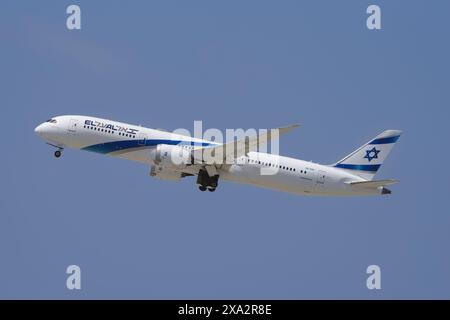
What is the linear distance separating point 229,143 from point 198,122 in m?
4.99

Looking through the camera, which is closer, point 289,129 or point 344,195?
point 289,129

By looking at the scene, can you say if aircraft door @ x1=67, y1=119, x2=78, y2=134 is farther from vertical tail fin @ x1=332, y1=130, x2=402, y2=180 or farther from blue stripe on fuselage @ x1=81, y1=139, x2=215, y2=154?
vertical tail fin @ x1=332, y1=130, x2=402, y2=180

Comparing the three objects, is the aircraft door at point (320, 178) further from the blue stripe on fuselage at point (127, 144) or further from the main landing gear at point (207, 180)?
the blue stripe on fuselage at point (127, 144)

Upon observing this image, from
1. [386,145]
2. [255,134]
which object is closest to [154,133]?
[255,134]

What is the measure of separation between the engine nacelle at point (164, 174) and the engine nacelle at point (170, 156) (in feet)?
2.63

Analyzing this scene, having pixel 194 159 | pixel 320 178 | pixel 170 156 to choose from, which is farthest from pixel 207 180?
pixel 320 178

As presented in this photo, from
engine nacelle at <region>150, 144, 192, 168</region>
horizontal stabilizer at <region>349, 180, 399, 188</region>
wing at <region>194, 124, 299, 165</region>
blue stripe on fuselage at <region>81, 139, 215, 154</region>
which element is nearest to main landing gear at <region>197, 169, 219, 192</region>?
wing at <region>194, 124, 299, 165</region>

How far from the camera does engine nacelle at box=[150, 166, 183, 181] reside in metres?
70.1

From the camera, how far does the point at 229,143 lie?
6781 cm

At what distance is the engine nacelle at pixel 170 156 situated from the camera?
6875 centimetres

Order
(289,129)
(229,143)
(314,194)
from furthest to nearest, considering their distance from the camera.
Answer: (314,194)
(229,143)
(289,129)

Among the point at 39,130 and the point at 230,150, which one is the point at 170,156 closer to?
the point at 230,150

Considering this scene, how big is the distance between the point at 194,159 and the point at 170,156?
1.86m

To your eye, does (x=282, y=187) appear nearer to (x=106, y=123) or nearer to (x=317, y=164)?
(x=317, y=164)
